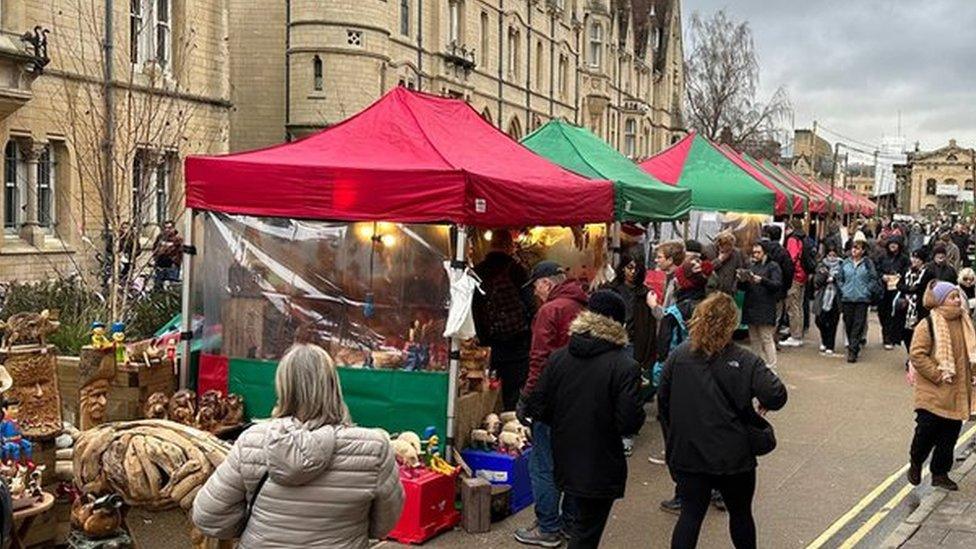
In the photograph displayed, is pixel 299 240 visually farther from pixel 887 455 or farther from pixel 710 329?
pixel 887 455

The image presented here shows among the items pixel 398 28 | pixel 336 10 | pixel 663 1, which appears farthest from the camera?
pixel 663 1

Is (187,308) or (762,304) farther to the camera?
(762,304)

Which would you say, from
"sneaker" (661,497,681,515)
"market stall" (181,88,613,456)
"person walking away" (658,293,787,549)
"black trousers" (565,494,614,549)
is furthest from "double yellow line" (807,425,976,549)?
"market stall" (181,88,613,456)

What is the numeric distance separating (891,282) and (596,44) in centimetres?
3805

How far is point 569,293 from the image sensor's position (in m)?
7.07

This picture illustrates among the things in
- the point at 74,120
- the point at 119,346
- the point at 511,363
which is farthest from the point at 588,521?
the point at 74,120

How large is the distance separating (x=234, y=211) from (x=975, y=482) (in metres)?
6.34

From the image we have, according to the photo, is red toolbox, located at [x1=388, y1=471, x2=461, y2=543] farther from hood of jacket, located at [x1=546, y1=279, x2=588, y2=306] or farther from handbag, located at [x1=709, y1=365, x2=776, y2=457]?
handbag, located at [x1=709, y1=365, x2=776, y2=457]

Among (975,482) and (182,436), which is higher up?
(182,436)

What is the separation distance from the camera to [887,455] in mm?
9453

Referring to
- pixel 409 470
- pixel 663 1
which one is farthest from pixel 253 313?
pixel 663 1

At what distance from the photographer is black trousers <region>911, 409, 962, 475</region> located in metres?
7.71

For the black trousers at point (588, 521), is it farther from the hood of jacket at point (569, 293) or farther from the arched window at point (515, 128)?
the arched window at point (515, 128)

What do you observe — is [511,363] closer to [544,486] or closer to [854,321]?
[544,486]
